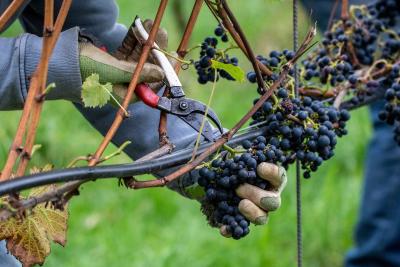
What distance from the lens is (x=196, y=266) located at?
3.16 meters

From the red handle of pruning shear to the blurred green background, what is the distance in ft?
4.82

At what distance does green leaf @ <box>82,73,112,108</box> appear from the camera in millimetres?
1295

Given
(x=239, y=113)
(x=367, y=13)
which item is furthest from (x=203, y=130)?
(x=239, y=113)

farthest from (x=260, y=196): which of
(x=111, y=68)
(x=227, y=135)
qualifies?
(x=111, y=68)

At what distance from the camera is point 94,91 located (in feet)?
4.28

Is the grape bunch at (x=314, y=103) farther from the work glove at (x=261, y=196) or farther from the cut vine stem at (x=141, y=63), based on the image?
the cut vine stem at (x=141, y=63)

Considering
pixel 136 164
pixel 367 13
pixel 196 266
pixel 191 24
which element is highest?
pixel 367 13

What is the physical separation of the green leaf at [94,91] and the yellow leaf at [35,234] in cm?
16

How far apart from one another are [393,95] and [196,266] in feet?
5.20

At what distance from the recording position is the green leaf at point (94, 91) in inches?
51.0

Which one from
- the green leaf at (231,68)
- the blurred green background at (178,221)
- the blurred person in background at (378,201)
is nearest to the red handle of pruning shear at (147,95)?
the green leaf at (231,68)

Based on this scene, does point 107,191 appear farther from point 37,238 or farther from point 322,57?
point 37,238

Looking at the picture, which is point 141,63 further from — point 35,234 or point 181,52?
point 35,234

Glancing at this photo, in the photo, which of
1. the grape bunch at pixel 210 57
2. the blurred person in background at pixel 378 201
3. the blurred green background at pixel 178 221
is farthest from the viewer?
the blurred green background at pixel 178 221
